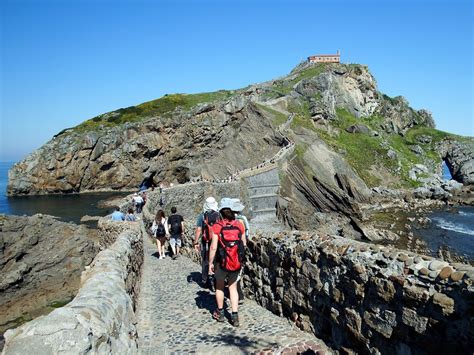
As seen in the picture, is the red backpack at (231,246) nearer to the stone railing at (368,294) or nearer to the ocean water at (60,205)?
the stone railing at (368,294)

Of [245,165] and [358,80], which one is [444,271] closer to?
[245,165]

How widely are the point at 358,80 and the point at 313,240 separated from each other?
9782cm

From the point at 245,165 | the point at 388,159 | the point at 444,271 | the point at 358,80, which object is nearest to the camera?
the point at 444,271

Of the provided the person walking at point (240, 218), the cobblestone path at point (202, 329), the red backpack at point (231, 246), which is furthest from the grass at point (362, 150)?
the red backpack at point (231, 246)

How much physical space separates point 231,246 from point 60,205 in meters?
57.6

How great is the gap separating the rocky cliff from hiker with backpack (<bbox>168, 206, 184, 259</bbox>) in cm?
3598

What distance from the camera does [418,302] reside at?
493 centimetres

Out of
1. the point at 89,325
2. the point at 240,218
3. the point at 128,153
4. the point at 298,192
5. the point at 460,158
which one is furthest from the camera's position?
the point at 460,158

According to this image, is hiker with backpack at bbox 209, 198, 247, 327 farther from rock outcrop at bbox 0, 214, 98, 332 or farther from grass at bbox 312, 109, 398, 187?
grass at bbox 312, 109, 398, 187

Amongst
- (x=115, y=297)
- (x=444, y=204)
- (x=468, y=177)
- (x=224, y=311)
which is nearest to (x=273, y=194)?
(x=444, y=204)

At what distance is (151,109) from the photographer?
8094 cm

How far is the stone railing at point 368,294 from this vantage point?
4578mm

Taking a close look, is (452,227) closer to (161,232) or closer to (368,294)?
(161,232)

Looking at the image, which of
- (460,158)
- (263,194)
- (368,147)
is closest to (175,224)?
(263,194)
